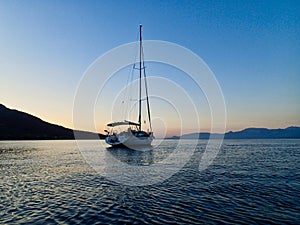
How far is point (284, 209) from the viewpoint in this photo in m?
16.1

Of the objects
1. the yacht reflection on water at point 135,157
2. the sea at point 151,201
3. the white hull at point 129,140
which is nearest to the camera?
the sea at point 151,201

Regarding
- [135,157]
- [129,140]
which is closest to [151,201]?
[135,157]

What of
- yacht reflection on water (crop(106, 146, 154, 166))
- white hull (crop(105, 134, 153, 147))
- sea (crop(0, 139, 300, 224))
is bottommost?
sea (crop(0, 139, 300, 224))

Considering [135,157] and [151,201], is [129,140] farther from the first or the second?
[151,201]

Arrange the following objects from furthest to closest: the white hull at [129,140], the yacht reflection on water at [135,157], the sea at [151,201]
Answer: the white hull at [129,140] < the yacht reflection on water at [135,157] < the sea at [151,201]

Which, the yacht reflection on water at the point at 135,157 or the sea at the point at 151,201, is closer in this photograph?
the sea at the point at 151,201

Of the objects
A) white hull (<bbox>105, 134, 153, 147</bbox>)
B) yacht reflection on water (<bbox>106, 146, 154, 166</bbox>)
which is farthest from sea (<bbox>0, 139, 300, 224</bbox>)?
white hull (<bbox>105, 134, 153, 147</bbox>)

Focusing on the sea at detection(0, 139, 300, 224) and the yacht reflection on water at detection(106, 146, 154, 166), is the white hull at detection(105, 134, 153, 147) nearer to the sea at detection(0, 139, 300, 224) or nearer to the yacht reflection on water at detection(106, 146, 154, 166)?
the yacht reflection on water at detection(106, 146, 154, 166)

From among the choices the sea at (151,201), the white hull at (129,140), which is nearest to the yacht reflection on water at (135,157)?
the white hull at (129,140)

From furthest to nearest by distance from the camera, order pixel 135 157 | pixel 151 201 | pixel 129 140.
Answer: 1. pixel 129 140
2. pixel 135 157
3. pixel 151 201

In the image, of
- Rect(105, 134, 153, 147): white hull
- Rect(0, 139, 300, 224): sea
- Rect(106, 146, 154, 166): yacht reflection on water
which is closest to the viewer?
Rect(0, 139, 300, 224): sea

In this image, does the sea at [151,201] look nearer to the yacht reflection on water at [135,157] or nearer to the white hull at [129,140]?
the yacht reflection on water at [135,157]

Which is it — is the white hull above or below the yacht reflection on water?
above

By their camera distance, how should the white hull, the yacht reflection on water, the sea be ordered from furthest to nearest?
the white hull, the yacht reflection on water, the sea
